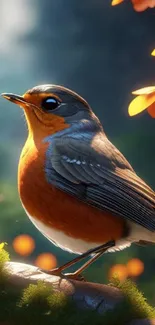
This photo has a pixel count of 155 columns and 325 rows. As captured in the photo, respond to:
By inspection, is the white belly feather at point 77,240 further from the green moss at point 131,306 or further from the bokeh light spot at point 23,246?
the bokeh light spot at point 23,246

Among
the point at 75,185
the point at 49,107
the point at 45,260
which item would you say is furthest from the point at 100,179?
the point at 45,260

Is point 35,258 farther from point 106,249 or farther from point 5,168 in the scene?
point 106,249

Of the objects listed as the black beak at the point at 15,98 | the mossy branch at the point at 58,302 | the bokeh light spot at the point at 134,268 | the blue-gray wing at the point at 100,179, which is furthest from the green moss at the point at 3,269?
the bokeh light spot at the point at 134,268

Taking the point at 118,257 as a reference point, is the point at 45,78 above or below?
above

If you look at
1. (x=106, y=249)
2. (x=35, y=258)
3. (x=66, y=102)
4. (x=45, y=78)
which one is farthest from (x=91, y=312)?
(x=45, y=78)

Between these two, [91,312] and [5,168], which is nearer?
[91,312]

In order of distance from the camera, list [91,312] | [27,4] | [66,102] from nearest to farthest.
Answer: [91,312] < [66,102] < [27,4]

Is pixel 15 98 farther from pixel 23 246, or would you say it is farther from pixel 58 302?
pixel 23 246
